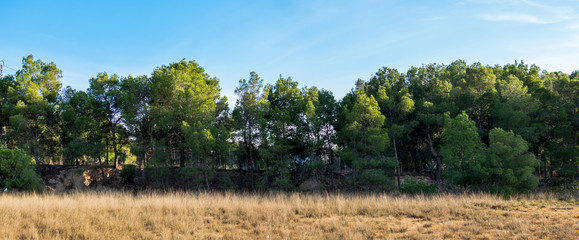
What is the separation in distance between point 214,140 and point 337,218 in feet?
59.2

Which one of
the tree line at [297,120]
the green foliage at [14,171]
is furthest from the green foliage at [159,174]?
the green foliage at [14,171]

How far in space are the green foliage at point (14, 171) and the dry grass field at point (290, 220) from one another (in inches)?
410

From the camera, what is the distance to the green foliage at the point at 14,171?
19.2m

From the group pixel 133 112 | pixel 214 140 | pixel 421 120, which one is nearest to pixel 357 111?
pixel 421 120

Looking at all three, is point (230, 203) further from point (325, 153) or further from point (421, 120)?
point (421, 120)

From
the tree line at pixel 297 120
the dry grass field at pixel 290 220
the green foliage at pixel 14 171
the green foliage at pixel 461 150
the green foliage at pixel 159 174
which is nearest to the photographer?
the dry grass field at pixel 290 220

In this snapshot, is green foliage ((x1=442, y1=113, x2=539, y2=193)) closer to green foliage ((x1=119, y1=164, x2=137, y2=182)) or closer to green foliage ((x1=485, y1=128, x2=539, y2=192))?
green foliage ((x1=485, y1=128, x2=539, y2=192))

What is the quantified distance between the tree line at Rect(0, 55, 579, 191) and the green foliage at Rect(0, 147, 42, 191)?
28.5ft

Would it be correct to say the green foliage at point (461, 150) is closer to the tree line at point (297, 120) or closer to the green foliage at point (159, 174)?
the tree line at point (297, 120)

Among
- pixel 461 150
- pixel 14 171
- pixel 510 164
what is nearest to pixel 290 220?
pixel 510 164

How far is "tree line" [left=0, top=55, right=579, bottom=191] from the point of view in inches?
1068

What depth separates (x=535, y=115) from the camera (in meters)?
29.1

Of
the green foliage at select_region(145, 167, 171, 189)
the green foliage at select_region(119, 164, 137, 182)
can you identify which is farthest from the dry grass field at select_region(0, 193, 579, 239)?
the green foliage at select_region(119, 164, 137, 182)

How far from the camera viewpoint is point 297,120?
98.5ft
